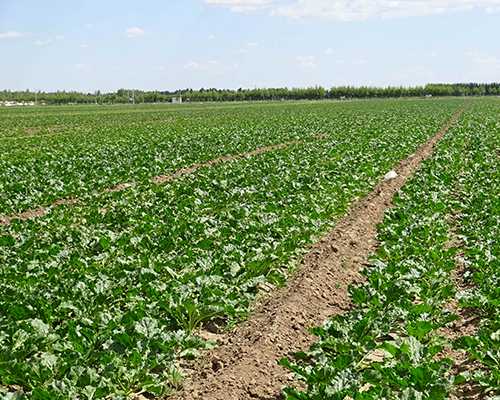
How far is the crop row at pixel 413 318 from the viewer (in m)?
3.94

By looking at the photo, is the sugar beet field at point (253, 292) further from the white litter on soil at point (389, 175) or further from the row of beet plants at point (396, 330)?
the white litter on soil at point (389, 175)

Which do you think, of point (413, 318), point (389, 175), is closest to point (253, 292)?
point (413, 318)

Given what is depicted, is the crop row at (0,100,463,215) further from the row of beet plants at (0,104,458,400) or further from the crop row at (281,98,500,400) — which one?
the crop row at (281,98,500,400)

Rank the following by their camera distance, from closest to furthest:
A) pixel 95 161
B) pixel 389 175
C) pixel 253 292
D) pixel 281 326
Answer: pixel 281 326
pixel 253 292
pixel 389 175
pixel 95 161

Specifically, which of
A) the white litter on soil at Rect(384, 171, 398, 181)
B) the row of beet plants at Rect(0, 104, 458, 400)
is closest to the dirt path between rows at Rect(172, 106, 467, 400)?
the row of beet plants at Rect(0, 104, 458, 400)

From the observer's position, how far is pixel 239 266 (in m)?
6.65

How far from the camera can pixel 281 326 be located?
5.51 m

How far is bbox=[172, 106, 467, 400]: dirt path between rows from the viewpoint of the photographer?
4.49 meters

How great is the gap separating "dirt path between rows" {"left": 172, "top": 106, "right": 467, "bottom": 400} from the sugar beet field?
23 mm

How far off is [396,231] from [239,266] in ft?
11.1

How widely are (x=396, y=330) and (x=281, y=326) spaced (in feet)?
4.65

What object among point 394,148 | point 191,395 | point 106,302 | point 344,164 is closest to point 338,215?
point 344,164

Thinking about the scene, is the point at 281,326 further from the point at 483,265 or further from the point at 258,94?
the point at 258,94

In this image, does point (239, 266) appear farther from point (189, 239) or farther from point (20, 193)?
point (20, 193)
